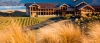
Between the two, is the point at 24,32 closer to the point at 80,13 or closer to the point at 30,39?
the point at 30,39

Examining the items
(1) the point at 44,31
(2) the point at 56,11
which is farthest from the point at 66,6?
(1) the point at 44,31

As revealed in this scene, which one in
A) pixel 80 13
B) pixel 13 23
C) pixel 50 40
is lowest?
pixel 80 13

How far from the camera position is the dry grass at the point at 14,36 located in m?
4.71

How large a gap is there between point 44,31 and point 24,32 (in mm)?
489

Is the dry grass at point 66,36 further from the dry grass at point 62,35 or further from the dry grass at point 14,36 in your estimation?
the dry grass at point 14,36

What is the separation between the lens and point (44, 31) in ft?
17.8

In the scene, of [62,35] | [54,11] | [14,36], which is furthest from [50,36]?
[54,11]

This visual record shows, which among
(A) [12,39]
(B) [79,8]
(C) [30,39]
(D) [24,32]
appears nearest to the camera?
(A) [12,39]

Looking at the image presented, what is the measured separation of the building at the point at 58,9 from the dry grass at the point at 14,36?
28.8 m

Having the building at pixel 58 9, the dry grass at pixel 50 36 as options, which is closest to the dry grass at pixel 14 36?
the dry grass at pixel 50 36

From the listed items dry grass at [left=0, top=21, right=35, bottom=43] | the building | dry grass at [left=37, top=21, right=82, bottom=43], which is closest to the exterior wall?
the building

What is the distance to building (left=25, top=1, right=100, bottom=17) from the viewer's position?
3394 cm

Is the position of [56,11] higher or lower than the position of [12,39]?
lower

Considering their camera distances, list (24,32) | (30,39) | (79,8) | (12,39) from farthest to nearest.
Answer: (79,8)
(24,32)
(30,39)
(12,39)
